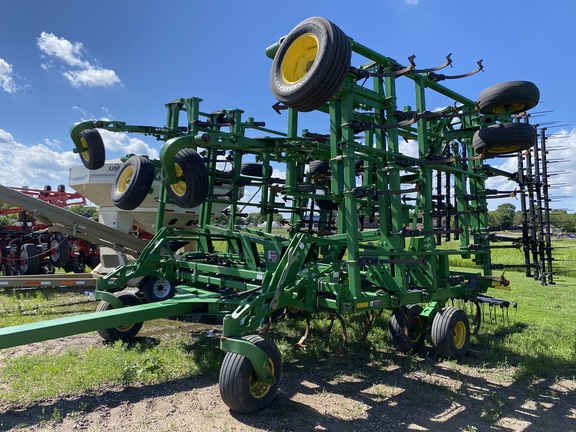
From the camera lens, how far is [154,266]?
6301 millimetres

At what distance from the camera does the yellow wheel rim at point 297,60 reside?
4.47 metres

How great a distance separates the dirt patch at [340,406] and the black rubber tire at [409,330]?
0.57 metres

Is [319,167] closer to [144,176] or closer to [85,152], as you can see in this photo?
[144,176]

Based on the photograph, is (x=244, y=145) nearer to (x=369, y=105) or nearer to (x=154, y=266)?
(x=369, y=105)

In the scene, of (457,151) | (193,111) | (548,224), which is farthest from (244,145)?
(548,224)

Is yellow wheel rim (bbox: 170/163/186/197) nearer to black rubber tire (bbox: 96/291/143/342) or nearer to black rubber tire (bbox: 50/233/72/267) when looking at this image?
black rubber tire (bbox: 96/291/143/342)

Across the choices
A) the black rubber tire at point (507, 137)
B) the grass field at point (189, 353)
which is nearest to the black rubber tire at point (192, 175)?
the grass field at point (189, 353)

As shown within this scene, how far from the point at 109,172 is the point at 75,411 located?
7.57 metres

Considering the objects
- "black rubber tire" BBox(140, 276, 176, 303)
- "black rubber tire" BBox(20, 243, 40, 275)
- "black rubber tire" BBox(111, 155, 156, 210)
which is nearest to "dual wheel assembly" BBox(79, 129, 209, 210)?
"black rubber tire" BBox(111, 155, 156, 210)

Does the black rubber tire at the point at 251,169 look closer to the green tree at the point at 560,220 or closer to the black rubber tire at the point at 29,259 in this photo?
the black rubber tire at the point at 29,259

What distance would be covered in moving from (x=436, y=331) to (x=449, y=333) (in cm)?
15

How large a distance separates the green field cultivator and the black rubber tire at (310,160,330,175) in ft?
4.72

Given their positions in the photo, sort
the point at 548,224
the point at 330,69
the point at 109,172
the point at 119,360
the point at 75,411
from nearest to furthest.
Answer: the point at 75,411 → the point at 330,69 → the point at 119,360 → the point at 109,172 → the point at 548,224

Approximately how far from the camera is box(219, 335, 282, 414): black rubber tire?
3492mm
